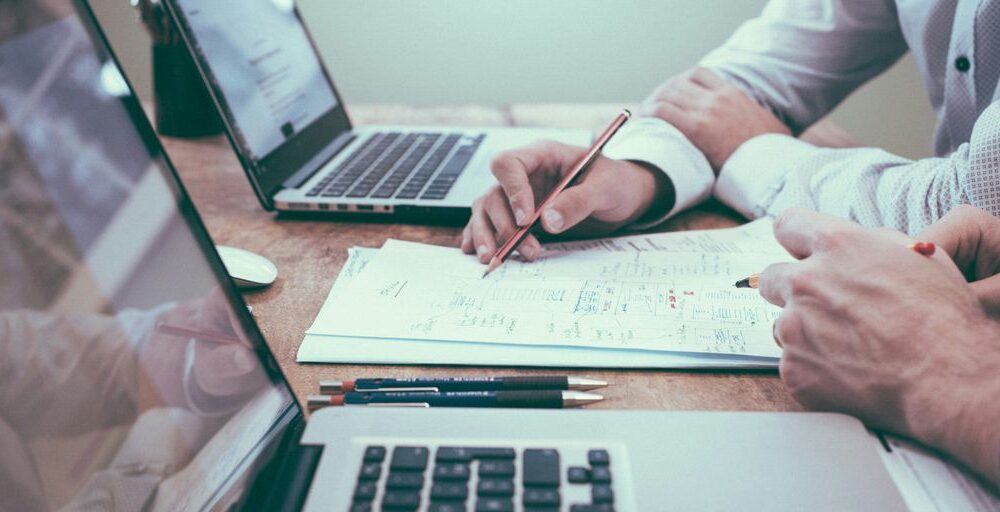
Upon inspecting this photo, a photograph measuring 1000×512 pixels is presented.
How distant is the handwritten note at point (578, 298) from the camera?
52 centimetres

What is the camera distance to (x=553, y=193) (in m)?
0.67

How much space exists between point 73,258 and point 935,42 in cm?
100

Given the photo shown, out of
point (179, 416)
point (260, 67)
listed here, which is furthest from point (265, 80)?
point (179, 416)

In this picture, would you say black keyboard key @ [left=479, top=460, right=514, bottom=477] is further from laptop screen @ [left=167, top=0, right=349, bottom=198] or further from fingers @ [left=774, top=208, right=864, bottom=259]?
laptop screen @ [left=167, top=0, right=349, bottom=198]

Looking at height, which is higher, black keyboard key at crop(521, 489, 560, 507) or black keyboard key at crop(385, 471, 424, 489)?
black keyboard key at crop(385, 471, 424, 489)

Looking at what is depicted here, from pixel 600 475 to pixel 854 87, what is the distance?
935mm

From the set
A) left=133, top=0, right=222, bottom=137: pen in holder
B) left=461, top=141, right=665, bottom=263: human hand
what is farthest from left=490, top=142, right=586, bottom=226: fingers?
left=133, top=0, right=222, bottom=137: pen in holder

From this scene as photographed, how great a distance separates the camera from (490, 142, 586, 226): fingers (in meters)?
0.66

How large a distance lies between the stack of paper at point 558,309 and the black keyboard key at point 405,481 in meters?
0.15

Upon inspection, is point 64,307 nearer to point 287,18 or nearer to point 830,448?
Result: point 830,448

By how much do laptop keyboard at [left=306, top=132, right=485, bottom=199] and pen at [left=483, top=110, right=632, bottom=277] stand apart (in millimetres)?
153

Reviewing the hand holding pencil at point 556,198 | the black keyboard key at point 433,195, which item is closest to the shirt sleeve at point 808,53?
the hand holding pencil at point 556,198

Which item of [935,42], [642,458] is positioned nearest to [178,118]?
[642,458]

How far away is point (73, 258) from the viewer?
1.02 ft
